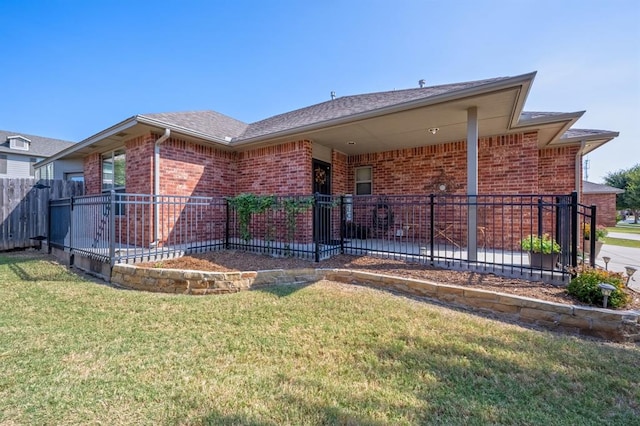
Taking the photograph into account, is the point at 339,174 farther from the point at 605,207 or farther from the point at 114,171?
the point at 605,207

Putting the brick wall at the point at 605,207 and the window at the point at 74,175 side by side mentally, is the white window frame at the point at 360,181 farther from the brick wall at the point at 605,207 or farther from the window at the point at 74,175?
the brick wall at the point at 605,207

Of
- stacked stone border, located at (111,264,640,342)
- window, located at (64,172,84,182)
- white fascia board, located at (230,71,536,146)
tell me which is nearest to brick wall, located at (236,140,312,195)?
white fascia board, located at (230,71,536,146)

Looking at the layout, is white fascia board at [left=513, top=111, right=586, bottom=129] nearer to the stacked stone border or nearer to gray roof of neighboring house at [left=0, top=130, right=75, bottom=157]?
the stacked stone border

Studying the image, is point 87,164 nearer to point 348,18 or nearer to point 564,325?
point 348,18

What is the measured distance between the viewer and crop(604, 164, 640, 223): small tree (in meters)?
25.8

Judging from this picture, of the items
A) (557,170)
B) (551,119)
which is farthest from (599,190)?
(551,119)

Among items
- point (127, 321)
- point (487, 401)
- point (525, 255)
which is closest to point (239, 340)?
point (127, 321)

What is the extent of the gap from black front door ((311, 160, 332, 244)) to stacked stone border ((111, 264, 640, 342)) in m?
1.28

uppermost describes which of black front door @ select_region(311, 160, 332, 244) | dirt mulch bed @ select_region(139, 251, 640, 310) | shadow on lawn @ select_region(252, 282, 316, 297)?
black front door @ select_region(311, 160, 332, 244)

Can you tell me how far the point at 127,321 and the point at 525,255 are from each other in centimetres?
728

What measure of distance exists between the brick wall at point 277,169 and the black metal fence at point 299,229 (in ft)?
2.86

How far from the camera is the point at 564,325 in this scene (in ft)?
10.4

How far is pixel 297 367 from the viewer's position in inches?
91.7

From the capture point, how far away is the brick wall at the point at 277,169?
7.24m
